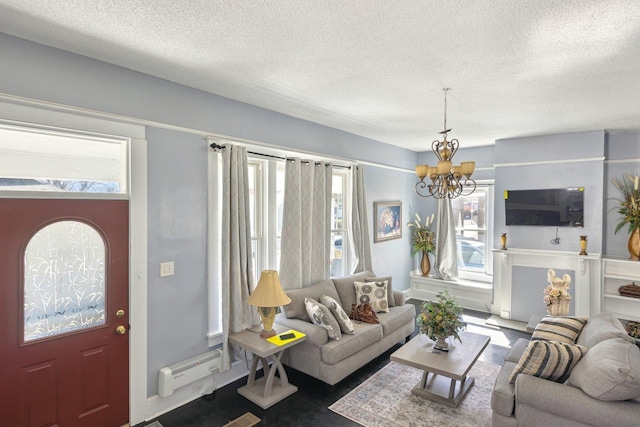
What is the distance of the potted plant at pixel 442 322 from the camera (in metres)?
3.19

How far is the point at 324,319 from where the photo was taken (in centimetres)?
343

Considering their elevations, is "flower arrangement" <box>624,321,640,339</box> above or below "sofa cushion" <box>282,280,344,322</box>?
below

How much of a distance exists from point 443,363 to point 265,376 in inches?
64.5

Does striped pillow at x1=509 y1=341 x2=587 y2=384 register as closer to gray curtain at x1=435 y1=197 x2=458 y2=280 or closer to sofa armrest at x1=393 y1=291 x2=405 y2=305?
sofa armrest at x1=393 y1=291 x2=405 y2=305

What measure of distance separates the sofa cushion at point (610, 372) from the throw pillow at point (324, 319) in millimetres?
1889

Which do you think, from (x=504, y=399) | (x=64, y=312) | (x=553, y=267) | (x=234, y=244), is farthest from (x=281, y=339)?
(x=553, y=267)

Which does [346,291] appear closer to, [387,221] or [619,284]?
[387,221]

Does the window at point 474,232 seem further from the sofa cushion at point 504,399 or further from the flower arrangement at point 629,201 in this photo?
the sofa cushion at point 504,399

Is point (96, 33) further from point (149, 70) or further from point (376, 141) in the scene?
point (376, 141)

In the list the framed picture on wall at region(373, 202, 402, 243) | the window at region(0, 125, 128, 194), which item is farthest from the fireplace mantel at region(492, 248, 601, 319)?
the window at region(0, 125, 128, 194)

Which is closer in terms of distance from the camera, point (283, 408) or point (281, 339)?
point (283, 408)

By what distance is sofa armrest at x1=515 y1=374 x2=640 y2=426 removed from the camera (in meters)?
1.97

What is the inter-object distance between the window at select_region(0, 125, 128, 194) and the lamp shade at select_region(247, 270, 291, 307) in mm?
1414

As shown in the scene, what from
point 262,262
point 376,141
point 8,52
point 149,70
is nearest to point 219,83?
point 149,70
